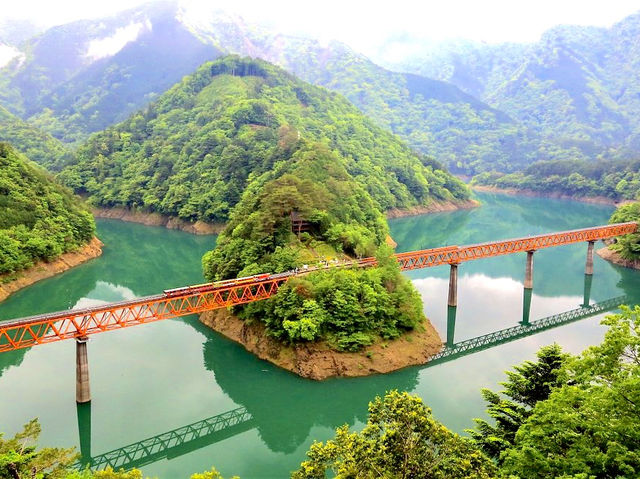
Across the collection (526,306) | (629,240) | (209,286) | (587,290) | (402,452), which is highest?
(402,452)

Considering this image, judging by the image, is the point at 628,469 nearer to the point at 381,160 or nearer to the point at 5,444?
the point at 5,444

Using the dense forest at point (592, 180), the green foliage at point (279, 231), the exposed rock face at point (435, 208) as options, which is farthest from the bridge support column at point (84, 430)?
the dense forest at point (592, 180)

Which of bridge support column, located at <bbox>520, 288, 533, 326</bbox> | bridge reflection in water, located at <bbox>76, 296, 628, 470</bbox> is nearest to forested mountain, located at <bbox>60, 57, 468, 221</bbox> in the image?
bridge support column, located at <bbox>520, 288, 533, 326</bbox>

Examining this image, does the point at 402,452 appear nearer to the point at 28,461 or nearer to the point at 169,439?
the point at 28,461

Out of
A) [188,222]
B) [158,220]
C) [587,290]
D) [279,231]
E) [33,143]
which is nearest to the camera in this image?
[279,231]

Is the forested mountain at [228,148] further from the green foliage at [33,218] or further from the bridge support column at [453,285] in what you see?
the bridge support column at [453,285]

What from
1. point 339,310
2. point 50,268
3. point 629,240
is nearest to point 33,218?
point 50,268
